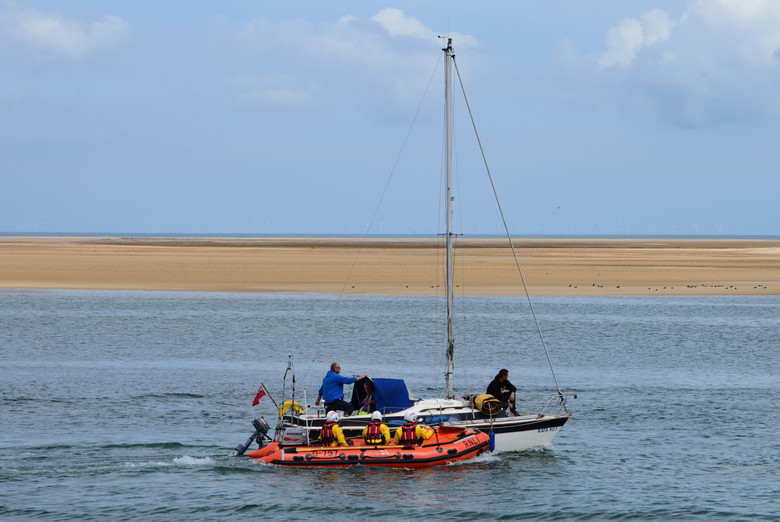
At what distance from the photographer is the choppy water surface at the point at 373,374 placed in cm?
1952

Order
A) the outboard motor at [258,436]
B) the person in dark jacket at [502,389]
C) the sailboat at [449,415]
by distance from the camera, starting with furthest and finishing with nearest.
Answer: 1. the person in dark jacket at [502,389]
2. the sailboat at [449,415]
3. the outboard motor at [258,436]

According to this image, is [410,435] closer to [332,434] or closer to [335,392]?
[332,434]

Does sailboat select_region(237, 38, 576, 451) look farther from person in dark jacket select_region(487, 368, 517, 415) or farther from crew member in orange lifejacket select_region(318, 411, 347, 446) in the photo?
crew member in orange lifejacket select_region(318, 411, 347, 446)

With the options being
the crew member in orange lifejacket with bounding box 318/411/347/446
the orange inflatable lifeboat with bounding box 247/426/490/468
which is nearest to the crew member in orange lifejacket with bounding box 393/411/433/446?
the orange inflatable lifeboat with bounding box 247/426/490/468

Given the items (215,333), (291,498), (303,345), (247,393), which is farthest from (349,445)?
(215,333)

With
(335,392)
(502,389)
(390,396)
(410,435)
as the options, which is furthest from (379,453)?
(502,389)

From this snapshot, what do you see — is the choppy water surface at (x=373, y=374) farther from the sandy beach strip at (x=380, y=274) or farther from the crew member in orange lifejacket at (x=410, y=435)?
the sandy beach strip at (x=380, y=274)

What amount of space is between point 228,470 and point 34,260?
252 feet

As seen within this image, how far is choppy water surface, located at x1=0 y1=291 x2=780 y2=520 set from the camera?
19.5 m

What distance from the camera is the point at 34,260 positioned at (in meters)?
91.7

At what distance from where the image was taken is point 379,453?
21.8 m

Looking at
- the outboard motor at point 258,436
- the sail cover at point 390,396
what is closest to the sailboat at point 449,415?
the sail cover at point 390,396

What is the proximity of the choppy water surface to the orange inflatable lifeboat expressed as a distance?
25cm

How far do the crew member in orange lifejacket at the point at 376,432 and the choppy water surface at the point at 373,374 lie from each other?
0.76m
